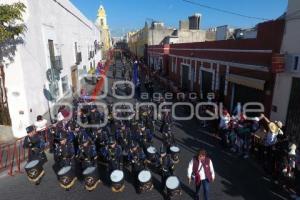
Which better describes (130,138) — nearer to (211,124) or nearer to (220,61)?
(211,124)

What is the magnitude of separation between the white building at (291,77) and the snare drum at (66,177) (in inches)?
334

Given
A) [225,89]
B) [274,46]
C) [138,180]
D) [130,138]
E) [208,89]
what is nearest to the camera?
[138,180]

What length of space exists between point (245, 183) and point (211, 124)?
18.3 ft

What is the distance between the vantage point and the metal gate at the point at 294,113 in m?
8.80

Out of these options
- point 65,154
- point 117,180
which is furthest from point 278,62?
point 65,154

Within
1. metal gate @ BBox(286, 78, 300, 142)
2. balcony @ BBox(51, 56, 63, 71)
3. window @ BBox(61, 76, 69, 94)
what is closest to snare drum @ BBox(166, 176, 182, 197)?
metal gate @ BBox(286, 78, 300, 142)

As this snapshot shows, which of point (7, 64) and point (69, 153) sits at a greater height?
point (7, 64)

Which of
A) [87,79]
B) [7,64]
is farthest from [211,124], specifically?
[87,79]

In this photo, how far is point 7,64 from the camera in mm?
10289

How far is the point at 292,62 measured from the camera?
29.0ft

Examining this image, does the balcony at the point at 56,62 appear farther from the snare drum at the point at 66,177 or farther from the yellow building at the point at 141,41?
the yellow building at the point at 141,41

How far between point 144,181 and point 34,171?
11.8 feet

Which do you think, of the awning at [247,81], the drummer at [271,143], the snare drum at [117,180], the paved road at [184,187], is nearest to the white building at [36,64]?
the paved road at [184,187]

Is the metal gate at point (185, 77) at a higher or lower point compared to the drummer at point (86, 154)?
higher
